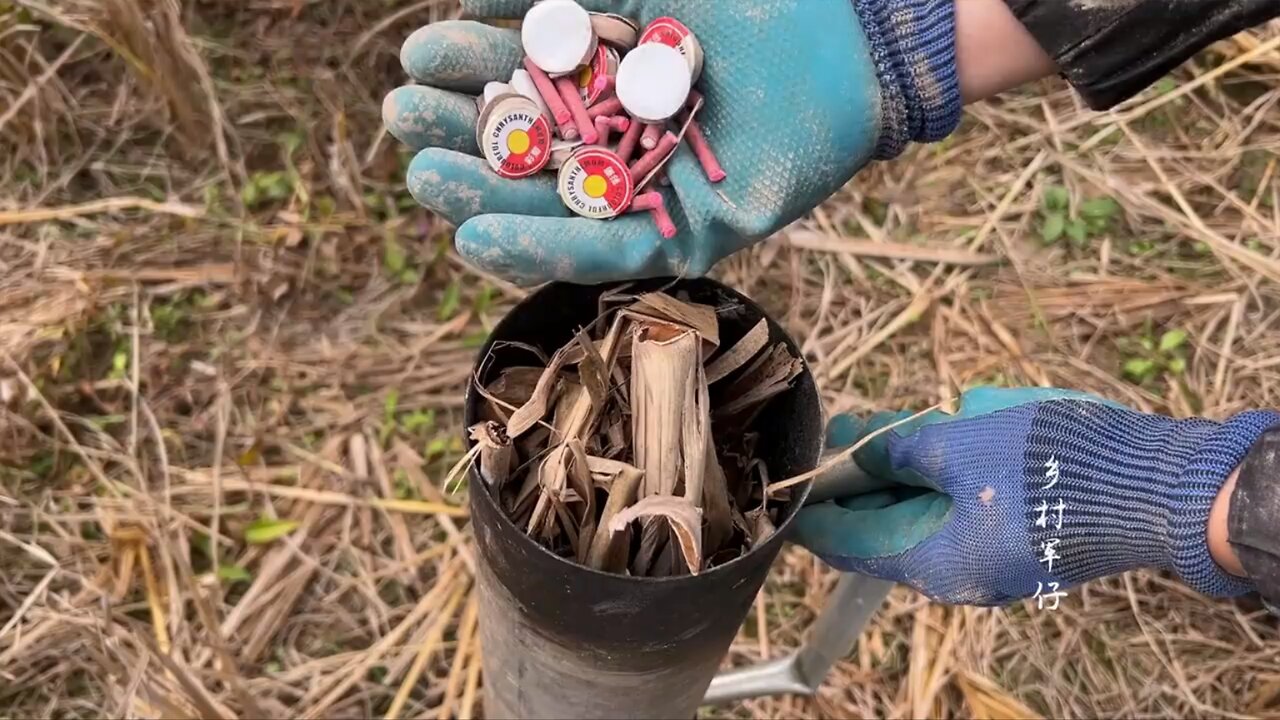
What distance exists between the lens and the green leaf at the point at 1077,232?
2494 millimetres

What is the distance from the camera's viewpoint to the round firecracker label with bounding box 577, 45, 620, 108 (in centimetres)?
149

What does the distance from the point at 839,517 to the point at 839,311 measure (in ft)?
3.44

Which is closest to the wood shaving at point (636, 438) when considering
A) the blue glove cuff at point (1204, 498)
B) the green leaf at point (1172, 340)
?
→ the blue glove cuff at point (1204, 498)

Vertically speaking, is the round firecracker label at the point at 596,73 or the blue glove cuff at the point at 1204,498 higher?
the round firecracker label at the point at 596,73

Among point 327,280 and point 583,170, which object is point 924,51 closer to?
point 583,170

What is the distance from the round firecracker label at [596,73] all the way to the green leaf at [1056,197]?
143cm

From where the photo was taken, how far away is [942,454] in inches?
53.0

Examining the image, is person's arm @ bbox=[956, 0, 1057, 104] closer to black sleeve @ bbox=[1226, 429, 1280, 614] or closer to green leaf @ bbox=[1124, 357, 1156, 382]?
black sleeve @ bbox=[1226, 429, 1280, 614]

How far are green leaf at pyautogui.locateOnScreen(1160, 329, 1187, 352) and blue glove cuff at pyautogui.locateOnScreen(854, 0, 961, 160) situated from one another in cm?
113

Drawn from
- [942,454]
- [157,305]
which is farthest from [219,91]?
[942,454]

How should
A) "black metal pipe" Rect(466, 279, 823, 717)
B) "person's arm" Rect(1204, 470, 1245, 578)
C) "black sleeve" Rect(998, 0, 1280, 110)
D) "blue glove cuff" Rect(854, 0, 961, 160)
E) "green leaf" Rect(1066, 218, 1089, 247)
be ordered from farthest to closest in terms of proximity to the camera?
"green leaf" Rect(1066, 218, 1089, 247), "blue glove cuff" Rect(854, 0, 961, 160), "black sleeve" Rect(998, 0, 1280, 110), "person's arm" Rect(1204, 470, 1245, 578), "black metal pipe" Rect(466, 279, 823, 717)

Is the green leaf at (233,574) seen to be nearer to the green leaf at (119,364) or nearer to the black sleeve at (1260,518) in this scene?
the green leaf at (119,364)

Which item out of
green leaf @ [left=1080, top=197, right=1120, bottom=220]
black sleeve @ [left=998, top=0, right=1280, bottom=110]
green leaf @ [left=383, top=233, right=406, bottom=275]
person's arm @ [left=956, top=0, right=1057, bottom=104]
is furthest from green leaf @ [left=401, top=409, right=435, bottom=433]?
green leaf @ [left=1080, top=197, right=1120, bottom=220]

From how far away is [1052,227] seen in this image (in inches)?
98.7
